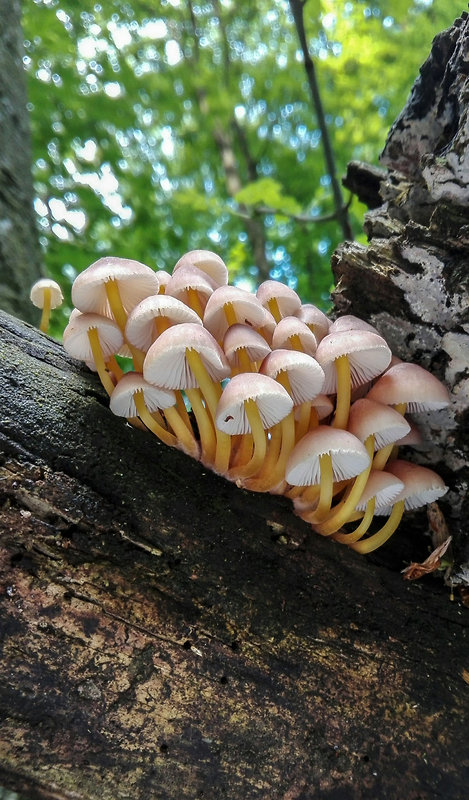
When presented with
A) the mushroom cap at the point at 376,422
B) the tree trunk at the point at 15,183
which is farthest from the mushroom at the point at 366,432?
the tree trunk at the point at 15,183

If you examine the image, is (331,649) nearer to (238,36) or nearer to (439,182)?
(439,182)

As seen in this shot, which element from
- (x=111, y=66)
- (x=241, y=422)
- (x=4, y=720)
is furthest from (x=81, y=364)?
(x=111, y=66)

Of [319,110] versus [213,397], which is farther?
[319,110]

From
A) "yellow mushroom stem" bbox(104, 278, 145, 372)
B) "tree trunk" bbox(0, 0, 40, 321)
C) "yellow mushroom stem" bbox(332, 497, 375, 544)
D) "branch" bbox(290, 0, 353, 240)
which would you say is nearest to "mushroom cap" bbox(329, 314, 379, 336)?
"yellow mushroom stem" bbox(332, 497, 375, 544)

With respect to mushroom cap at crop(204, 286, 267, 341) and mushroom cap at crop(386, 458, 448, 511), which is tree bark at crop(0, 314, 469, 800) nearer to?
mushroom cap at crop(386, 458, 448, 511)

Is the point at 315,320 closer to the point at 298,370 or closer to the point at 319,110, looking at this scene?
the point at 298,370

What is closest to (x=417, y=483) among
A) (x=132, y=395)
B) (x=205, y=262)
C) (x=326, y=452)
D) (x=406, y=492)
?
(x=406, y=492)
